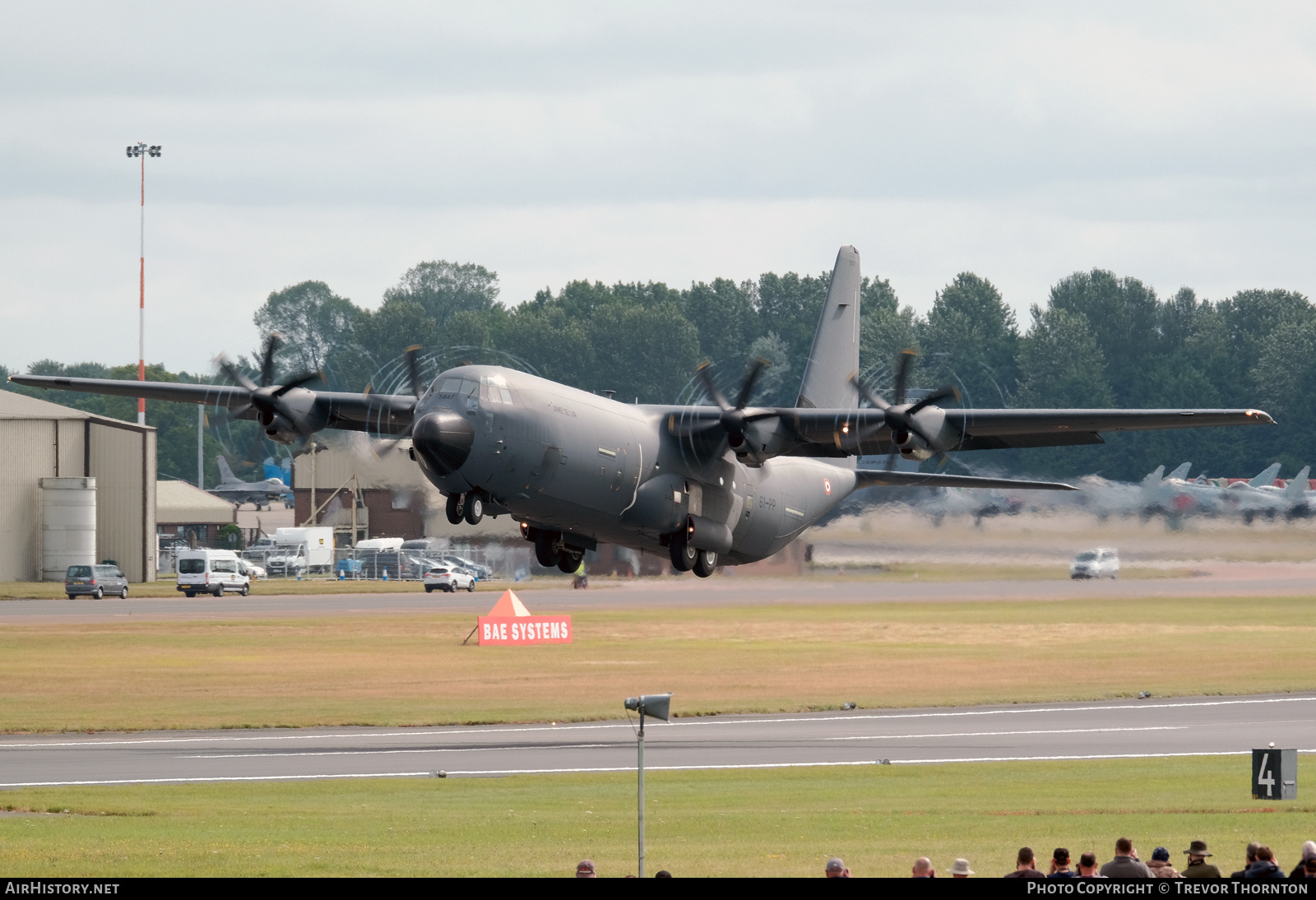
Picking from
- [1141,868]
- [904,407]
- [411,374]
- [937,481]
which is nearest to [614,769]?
[411,374]

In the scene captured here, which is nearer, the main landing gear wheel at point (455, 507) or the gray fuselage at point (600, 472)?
the gray fuselage at point (600, 472)

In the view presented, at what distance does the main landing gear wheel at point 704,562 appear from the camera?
147ft

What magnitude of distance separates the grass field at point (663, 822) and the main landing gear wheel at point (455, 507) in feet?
20.2

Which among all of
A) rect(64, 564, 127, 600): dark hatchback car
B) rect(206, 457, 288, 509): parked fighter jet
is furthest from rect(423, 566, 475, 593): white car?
rect(206, 457, 288, 509): parked fighter jet

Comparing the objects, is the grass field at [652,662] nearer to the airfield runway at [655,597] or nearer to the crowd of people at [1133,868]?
the airfield runway at [655,597]

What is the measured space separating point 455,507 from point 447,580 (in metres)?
70.8

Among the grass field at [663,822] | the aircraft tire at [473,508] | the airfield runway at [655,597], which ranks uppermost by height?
the aircraft tire at [473,508]

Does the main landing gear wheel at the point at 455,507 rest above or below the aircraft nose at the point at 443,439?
below

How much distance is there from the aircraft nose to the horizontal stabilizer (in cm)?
1886

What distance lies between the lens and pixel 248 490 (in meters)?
178

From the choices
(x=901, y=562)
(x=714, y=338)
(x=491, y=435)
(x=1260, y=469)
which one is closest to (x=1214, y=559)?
(x=901, y=562)

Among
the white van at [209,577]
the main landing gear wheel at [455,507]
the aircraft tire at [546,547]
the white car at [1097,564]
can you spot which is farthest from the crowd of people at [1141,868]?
the white van at [209,577]

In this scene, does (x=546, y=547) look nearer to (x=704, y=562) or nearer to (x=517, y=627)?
(x=704, y=562)

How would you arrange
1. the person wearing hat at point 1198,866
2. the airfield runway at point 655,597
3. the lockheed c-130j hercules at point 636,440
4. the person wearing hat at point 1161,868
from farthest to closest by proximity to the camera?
the airfield runway at point 655,597
the lockheed c-130j hercules at point 636,440
the person wearing hat at point 1161,868
the person wearing hat at point 1198,866
